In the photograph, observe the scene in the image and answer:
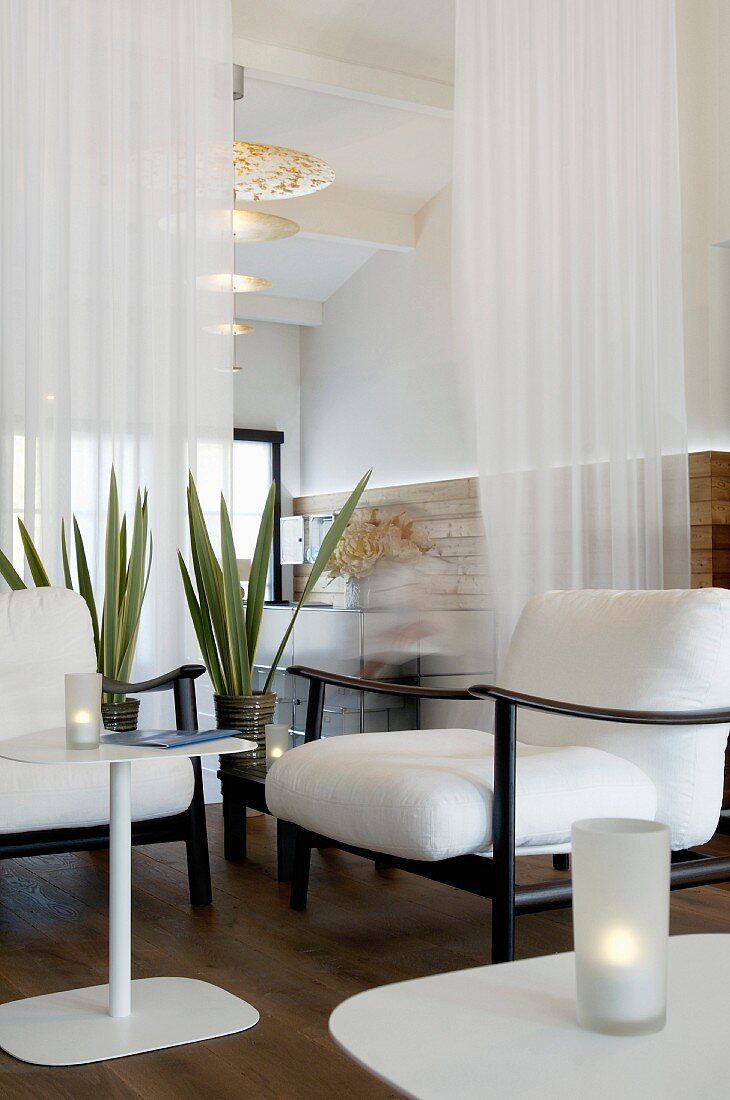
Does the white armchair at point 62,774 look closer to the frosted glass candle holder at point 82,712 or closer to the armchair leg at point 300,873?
the armchair leg at point 300,873

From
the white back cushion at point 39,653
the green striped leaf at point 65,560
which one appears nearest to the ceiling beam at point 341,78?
the green striped leaf at point 65,560

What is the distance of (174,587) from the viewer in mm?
4129

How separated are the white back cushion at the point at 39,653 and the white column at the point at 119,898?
933mm

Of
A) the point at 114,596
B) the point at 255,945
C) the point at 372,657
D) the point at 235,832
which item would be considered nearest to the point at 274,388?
the point at 372,657

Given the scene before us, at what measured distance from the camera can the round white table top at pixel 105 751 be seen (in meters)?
1.96

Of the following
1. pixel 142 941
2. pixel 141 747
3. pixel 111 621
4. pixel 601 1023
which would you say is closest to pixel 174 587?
pixel 111 621

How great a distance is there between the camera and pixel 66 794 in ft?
8.66

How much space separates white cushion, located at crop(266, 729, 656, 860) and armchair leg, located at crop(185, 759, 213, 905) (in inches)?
10.8

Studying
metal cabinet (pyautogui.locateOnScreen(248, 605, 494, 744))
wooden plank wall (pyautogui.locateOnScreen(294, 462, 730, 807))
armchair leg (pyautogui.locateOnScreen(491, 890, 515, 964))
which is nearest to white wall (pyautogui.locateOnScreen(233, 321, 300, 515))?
wooden plank wall (pyautogui.locateOnScreen(294, 462, 730, 807))

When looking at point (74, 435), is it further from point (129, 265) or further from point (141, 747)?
point (141, 747)

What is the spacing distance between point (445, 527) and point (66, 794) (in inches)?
170

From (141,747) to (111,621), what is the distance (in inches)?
59.5

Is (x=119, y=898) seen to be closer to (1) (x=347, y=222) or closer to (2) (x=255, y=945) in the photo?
(2) (x=255, y=945)

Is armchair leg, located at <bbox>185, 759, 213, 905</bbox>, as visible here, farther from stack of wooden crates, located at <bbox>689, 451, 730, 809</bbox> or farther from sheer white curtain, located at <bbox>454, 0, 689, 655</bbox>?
stack of wooden crates, located at <bbox>689, 451, 730, 809</bbox>
